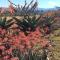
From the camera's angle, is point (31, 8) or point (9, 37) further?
point (31, 8)

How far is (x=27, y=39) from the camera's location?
8.42m

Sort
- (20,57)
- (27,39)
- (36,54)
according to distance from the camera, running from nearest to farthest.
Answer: (20,57) < (36,54) < (27,39)

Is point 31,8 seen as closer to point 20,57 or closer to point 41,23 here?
point 41,23

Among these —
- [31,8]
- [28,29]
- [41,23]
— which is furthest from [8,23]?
[31,8]

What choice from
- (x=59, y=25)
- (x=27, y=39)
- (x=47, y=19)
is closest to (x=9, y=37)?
(x=27, y=39)

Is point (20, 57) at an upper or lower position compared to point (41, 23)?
lower

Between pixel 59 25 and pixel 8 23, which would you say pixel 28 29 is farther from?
pixel 59 25

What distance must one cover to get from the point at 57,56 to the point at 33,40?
1146mm

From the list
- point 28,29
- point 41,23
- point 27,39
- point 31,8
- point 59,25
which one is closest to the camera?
point 27,39

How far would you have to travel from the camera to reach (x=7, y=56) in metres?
7.34

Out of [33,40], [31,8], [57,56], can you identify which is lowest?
[57,56]

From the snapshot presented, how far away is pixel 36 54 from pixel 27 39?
33.7 inches

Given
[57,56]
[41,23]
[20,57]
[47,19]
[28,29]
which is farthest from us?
[47,19]

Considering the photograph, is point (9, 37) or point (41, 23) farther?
point (41, 23)
